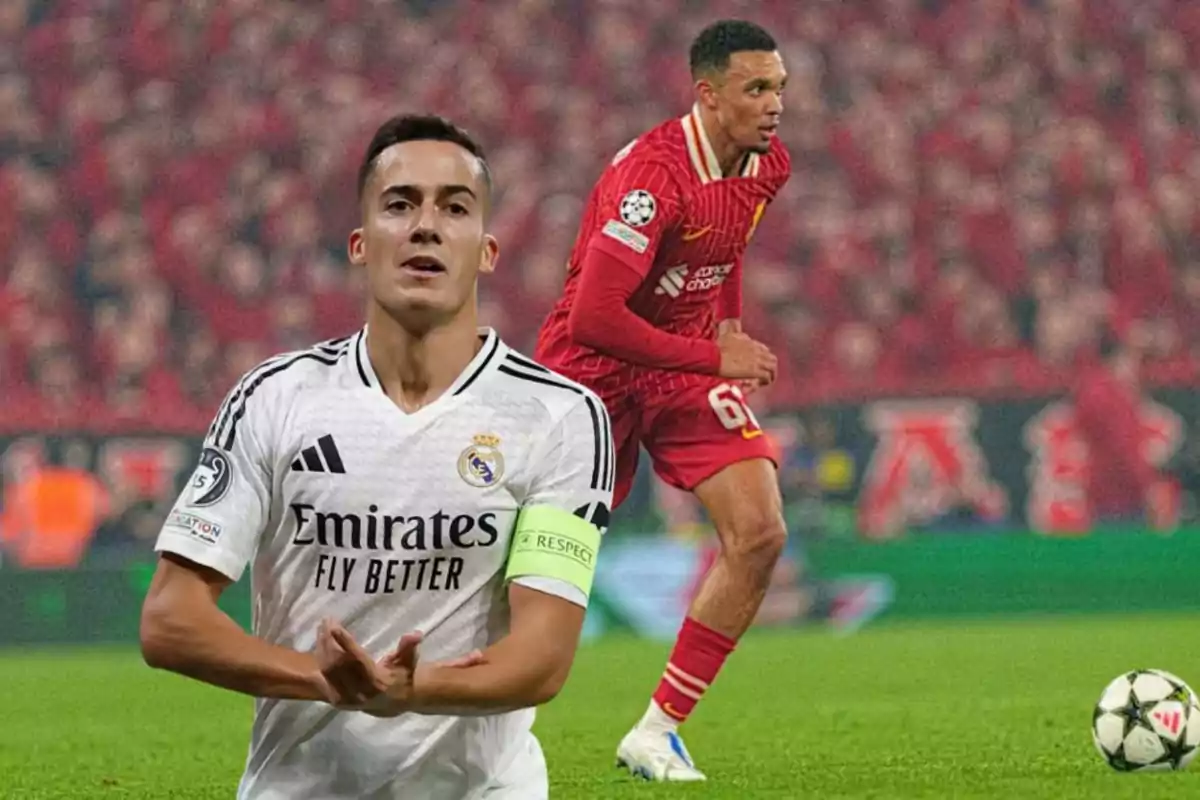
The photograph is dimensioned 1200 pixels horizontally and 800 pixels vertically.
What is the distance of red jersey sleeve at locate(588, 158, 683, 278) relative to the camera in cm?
677

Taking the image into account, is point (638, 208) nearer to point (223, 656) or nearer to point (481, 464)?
point (481, 464)

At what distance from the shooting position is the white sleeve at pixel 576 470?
3.63 m

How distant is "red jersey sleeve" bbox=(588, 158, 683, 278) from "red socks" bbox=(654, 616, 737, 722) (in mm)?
1132

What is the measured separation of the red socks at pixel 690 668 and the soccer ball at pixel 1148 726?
3.81 ft

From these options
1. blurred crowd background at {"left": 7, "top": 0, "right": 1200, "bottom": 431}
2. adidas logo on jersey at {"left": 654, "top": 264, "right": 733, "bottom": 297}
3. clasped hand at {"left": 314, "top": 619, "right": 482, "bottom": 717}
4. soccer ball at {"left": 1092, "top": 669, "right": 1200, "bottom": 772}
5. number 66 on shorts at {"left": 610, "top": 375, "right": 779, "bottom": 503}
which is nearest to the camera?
clasped hand at {"left": 314, "top": 619, "right": 482, "bottom": 717}

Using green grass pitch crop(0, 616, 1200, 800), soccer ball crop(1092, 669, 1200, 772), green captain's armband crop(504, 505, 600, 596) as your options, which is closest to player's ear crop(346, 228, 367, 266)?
green captain's armband crop(504, 505, 600, 596)

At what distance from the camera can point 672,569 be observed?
14141 mm

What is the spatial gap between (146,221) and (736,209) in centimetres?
1168

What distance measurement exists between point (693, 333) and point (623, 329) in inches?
20.5

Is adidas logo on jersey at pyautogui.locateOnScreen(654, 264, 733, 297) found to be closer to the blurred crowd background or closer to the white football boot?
the white football boot

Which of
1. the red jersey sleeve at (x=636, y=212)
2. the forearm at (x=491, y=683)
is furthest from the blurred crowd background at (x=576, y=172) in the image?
the forearm at (x=491, y=683)

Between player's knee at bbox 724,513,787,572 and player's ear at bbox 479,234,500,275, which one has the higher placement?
player's ear at bbox 479,234,500,275

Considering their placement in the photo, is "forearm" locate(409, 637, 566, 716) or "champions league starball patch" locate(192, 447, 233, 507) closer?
"forearm" locate(409, 637, 566, 716)

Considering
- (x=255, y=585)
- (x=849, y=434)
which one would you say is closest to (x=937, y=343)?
(x=849, y=434)
